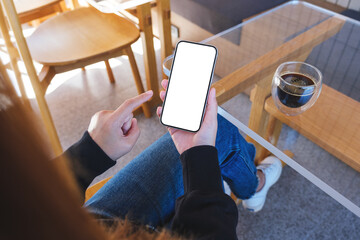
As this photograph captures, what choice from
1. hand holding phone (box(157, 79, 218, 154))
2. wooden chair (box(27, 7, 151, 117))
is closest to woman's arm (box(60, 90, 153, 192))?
hand holding phone (box(157, 79, 218, 154))

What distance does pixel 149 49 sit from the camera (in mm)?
1298

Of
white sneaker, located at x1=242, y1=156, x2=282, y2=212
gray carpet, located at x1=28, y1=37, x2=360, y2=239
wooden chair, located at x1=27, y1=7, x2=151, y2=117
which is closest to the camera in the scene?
gray carpet, located at x1=28, y1=37, x2=360, y2=239

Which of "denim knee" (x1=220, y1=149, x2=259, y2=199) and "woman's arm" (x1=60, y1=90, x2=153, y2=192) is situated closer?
"woman's arm" (x1=60, y1=90, x2=153, y2=192)

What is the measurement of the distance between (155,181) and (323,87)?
51cm

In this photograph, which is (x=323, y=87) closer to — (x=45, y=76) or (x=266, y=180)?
(x=266, y=180)

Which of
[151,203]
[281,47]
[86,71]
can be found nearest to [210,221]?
[151,203]

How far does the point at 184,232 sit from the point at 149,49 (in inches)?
38.3

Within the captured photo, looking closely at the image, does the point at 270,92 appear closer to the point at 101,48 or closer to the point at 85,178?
the point at 85,178

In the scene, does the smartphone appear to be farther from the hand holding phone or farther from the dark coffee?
the dark coffee

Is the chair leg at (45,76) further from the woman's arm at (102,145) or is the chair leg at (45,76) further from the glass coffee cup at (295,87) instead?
the glass coffee cup at (295,87)

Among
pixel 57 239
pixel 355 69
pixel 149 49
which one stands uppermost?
pixel 57 239

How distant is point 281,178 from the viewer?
1.19 meters

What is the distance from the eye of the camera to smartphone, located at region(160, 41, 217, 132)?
645mm

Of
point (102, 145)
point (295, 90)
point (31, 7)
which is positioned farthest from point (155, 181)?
point (31, 7)
